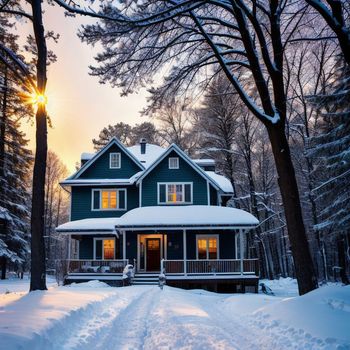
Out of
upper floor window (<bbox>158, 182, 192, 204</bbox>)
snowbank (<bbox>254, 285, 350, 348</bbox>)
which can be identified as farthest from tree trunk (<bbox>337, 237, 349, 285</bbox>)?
snowbank (<bbox>254, 285, 350, 348</bbox>)

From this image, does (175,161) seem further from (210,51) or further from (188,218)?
(210,51)

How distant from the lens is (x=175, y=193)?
24.7 metres

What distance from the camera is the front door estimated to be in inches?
928

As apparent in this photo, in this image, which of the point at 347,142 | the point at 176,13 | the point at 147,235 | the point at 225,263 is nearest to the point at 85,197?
the point at 147,235

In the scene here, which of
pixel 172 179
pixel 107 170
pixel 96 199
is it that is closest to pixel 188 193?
pixel 172 179

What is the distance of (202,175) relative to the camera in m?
24.5

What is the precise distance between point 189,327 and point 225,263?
46.3ft

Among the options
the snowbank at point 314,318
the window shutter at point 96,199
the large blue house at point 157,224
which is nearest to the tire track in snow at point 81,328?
the snowbank at point 314,318

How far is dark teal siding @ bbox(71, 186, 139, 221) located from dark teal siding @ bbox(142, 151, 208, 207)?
3.90ft

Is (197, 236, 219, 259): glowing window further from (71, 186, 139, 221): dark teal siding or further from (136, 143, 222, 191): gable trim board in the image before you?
(71, 186, 139, 221): dark teal siding

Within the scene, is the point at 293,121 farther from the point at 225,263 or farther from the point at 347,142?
the point at 225,263

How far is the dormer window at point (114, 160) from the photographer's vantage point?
2602 centimetres

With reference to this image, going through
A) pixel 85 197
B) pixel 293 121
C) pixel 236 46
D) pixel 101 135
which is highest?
pixel 101 135

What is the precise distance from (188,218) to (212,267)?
299cm
